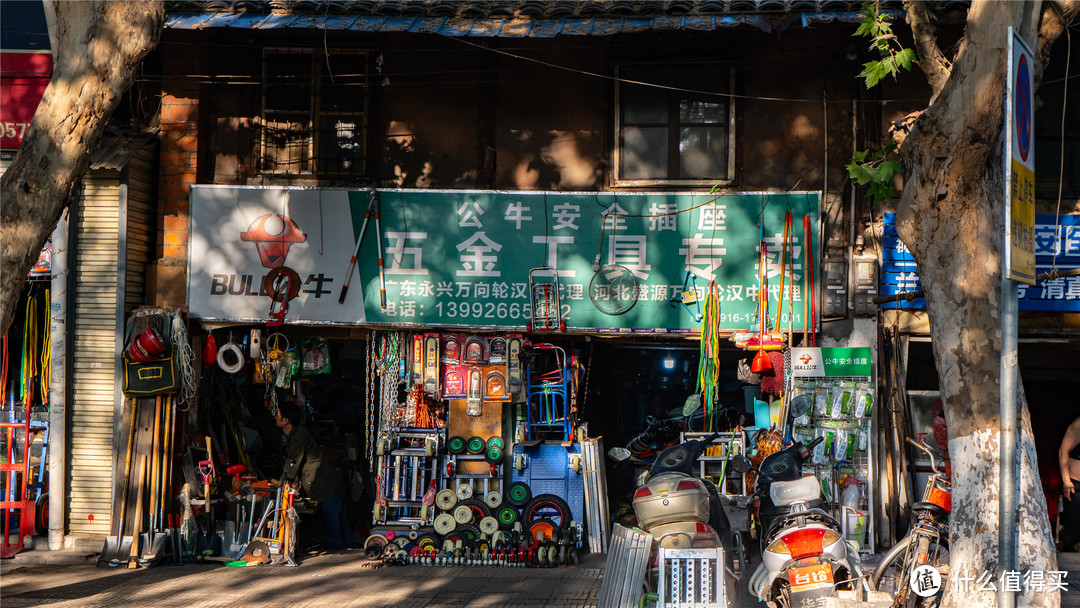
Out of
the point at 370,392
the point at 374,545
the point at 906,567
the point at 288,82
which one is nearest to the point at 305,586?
the point at 374,545

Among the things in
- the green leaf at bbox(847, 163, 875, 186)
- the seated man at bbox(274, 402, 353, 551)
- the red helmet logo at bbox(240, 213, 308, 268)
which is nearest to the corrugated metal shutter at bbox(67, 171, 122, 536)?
the red helmet logo at bbox(240, 213, 308, 268)

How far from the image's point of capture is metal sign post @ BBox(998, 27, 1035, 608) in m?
4.32

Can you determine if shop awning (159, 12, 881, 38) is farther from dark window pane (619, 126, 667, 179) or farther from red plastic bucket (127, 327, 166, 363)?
red plastic bucket (127, 327, 166, 363)

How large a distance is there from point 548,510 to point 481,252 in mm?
2747

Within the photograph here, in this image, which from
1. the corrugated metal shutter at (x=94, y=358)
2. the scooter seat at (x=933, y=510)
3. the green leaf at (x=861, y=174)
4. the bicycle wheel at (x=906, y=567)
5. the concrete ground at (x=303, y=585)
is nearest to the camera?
the bicycle wheel at (x=906, y=567)

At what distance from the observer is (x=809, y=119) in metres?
9.66

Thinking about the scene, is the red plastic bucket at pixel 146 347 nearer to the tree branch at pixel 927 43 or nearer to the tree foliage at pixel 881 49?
the tree foliage at pixel 881 49

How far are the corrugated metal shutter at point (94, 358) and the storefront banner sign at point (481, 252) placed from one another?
2.95ft

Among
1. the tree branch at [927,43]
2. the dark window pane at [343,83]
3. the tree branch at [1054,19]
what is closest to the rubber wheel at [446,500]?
the dark window pane at [343,83]

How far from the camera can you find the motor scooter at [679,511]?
6848 millimetres

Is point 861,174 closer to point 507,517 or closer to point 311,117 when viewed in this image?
point 507,517

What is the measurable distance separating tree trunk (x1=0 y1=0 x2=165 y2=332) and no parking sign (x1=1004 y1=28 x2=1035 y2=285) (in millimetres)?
5859

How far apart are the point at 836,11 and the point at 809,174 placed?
1723 mm

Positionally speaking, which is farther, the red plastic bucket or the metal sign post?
the red plastic bucket
